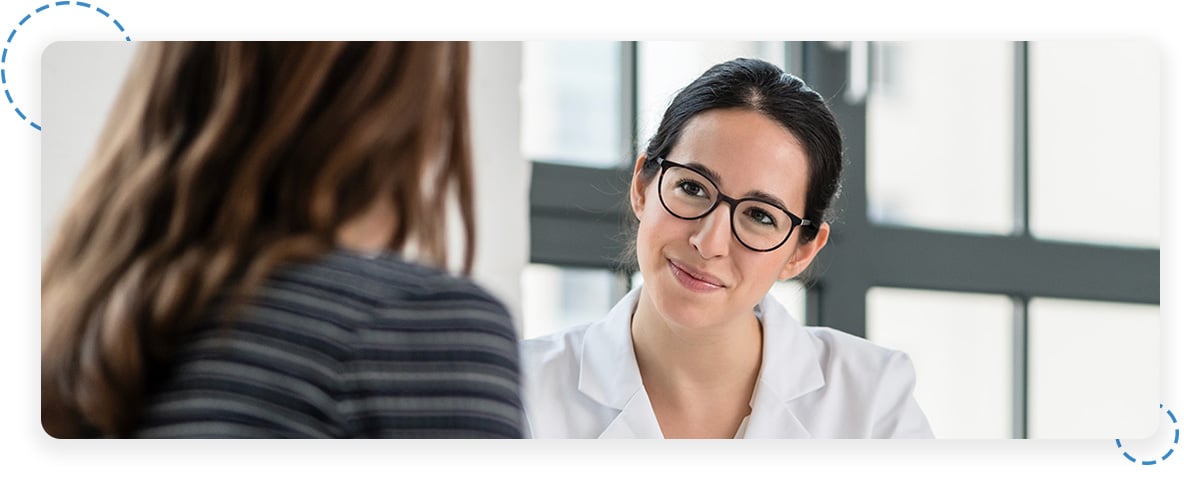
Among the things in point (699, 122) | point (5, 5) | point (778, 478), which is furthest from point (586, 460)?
point (5, 5)

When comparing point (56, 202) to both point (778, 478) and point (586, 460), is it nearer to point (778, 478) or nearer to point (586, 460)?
point (586, 460)

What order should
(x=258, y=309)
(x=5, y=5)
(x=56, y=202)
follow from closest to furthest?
(x=258, y=309) < (x=56, y=202) < (x=5, y=5)

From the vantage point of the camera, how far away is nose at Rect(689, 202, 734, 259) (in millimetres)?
1472

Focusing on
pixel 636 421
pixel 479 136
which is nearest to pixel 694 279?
pixel 636 421

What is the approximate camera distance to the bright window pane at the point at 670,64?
1.53m

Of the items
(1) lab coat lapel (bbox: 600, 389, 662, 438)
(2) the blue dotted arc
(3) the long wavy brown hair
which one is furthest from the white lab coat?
(2) the blue dotted arc

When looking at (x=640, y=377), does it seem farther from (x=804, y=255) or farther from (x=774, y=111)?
(x=774, y=111)

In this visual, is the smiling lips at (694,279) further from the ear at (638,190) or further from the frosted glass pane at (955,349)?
the frosted glass pane at (955,349)

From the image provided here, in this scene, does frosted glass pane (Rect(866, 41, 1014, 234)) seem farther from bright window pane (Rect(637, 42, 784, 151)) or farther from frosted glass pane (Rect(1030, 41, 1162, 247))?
bright window pane (Rect(637, 42, 784, 151))

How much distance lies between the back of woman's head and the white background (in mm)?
71

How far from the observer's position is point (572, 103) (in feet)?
5.09

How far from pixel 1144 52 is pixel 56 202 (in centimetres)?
133

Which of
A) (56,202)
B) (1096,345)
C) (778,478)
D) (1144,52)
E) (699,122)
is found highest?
(1144,52)

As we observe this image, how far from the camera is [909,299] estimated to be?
1.59 metres
